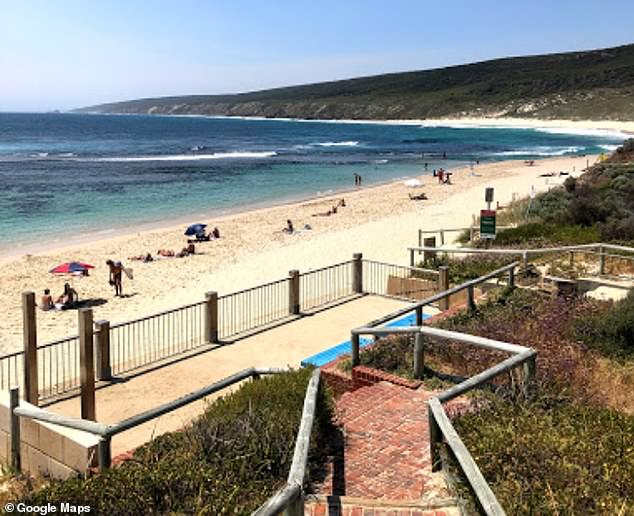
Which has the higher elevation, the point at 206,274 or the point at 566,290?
the point at 566,290

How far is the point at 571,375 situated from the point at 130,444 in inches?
216

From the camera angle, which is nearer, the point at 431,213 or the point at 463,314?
the point at 463,314

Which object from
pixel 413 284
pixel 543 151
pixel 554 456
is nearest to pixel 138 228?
pixel 413 284

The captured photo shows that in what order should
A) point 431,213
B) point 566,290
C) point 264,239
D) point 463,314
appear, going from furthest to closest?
point 431,213 < point 264,239 < point 566,290 < point 463,314

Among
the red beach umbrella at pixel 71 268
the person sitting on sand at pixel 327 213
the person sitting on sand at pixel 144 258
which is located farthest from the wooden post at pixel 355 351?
the person sitting on sand at pixel 327 213

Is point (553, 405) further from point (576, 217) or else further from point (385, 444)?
point (576, 217)

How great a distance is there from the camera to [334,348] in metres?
12.1

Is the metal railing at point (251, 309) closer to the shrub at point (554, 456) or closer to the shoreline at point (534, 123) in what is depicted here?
the shrub at point (554, 456)

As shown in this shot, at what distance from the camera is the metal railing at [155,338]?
1297 cm

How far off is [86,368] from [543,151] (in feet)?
280

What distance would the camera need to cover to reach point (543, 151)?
289ft

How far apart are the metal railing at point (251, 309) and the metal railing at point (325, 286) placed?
0.55 m

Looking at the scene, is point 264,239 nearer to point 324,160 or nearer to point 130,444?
point 130,444

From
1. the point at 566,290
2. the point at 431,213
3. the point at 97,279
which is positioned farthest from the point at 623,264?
the point at 431,213
